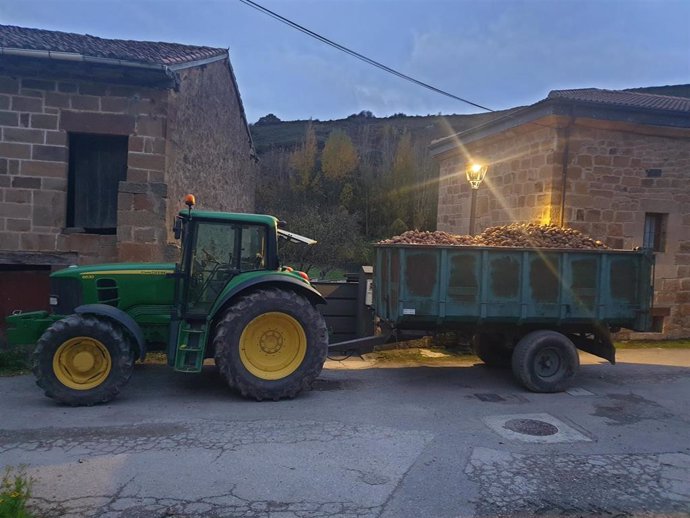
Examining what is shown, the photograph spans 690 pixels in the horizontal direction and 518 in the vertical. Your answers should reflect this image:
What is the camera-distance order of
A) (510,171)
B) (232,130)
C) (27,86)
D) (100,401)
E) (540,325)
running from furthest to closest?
(232,130), (510,171), (27,86), (540,325), (100,401)

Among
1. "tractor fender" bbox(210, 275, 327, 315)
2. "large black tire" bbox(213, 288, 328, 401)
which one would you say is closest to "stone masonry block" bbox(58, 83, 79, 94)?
"tractor fender" bbox(210, 275, 327, 315)

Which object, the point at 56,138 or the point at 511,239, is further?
the point at 56,138

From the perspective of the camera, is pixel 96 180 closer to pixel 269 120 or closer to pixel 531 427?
pixel 531 427

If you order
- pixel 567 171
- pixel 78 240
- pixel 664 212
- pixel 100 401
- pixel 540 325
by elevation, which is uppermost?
pixel 567 171

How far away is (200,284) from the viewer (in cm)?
577

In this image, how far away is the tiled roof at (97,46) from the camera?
7.54 meters

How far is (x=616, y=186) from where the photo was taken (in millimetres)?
9547

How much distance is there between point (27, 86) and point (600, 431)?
9.10 metres

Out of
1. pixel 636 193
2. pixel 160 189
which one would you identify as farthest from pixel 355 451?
pixel 636 193

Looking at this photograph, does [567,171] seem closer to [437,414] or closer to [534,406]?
[534,406]

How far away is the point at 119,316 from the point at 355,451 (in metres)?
2.91

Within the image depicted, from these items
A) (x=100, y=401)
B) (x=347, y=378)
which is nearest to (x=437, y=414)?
(x=347, y=378)

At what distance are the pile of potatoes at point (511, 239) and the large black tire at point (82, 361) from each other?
336 cm

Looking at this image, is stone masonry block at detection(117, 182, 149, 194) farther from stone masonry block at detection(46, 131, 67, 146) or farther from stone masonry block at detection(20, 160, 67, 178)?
stone masonry block at detection(46, 131, 67, 146)
